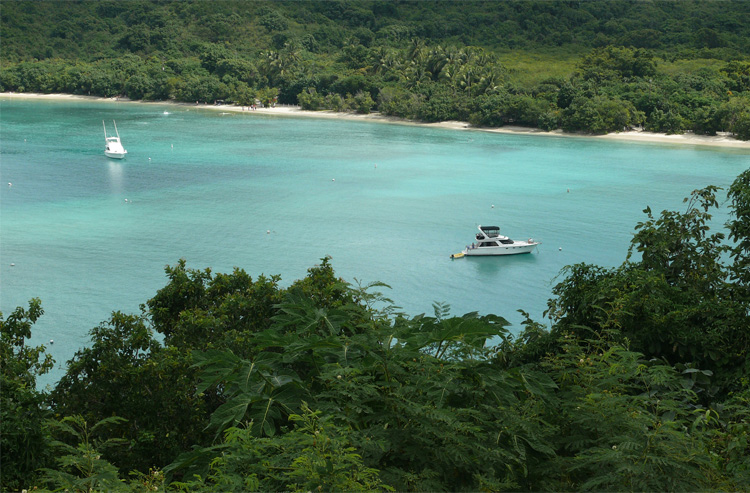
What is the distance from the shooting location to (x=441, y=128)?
63.2 metres

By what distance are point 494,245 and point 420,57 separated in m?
53.8

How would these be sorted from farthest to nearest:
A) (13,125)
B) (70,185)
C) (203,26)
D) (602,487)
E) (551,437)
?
(203,26), (13,125), (70,185), (551,437), (602,487)

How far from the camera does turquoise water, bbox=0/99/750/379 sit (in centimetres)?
2227

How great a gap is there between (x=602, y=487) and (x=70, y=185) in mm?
37072

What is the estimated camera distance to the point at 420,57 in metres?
76.0

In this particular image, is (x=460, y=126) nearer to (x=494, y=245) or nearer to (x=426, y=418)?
(x=494, y=245)

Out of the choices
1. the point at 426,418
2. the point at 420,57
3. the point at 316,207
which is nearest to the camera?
the point at 426,418

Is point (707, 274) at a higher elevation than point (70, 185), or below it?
higher

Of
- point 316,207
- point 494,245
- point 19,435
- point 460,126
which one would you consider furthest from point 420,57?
point 19,435

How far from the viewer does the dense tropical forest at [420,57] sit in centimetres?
5941

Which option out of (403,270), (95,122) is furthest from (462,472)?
(95,122)

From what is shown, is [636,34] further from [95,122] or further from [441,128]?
[95,122]

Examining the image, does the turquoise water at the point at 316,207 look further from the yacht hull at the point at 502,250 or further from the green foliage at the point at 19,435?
the green foliage at the point at 19,435

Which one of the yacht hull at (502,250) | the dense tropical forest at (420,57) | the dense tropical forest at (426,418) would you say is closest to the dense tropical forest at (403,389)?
the dense tropical forest at (426,418)
